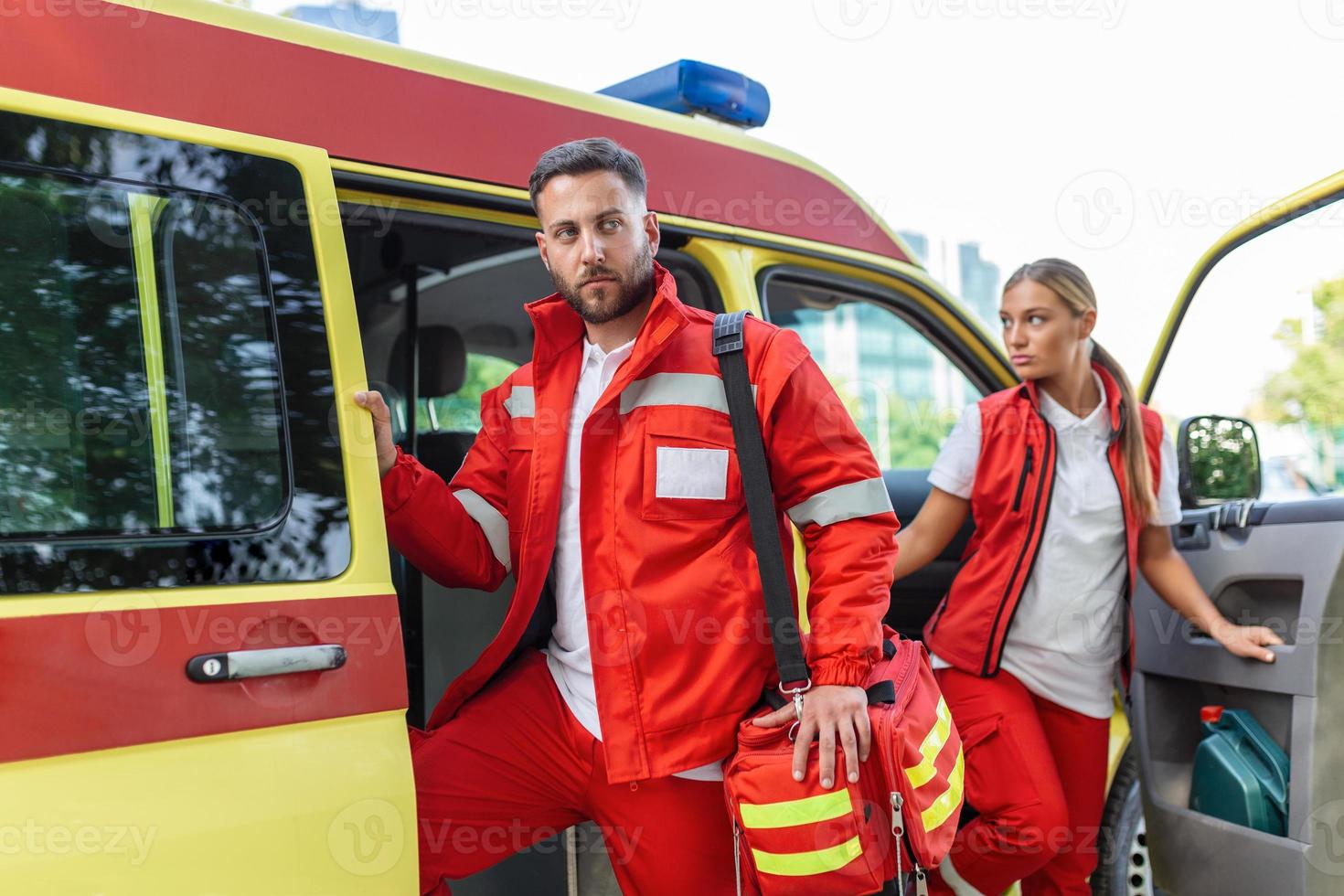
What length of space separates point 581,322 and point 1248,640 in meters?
1.62

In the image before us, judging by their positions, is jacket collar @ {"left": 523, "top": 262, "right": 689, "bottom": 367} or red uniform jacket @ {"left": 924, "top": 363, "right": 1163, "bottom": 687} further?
red uniform jacket @ {"left": 924, "top": 363, "right": 1163, "bottom": 687}

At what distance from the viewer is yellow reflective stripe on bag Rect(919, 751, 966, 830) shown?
6.63ft

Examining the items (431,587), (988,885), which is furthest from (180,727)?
(988,885)

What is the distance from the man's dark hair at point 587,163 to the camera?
216 centimetres

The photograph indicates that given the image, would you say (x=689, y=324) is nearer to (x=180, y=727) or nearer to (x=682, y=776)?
(x=682, y=776)

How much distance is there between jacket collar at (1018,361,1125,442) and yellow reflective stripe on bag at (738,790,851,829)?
4.33ft

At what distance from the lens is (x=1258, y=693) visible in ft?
9.00

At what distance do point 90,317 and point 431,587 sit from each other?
153 centimetres

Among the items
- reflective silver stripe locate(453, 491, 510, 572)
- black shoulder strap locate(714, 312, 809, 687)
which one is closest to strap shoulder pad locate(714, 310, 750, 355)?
black shoulder strap locate(714, 312, 809, 687)

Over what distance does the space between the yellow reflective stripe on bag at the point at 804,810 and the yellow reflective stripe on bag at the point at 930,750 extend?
0.42ft

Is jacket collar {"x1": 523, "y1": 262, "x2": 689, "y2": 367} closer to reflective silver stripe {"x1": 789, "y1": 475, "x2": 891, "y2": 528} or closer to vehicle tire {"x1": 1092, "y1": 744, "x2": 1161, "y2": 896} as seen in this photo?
reflective silver stripe {"x1": 789, "y1": 475, "x2": 891, "y2": 528}

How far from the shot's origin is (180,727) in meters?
1.67

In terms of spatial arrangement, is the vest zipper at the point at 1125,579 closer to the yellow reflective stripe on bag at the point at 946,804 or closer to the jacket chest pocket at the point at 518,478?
the yellow reflective stripe on bag at the point at 946,804

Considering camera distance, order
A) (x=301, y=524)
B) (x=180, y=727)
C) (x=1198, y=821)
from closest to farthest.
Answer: (x=180, y=727) < (x=301, y=524) < (x=1198, y=821)
